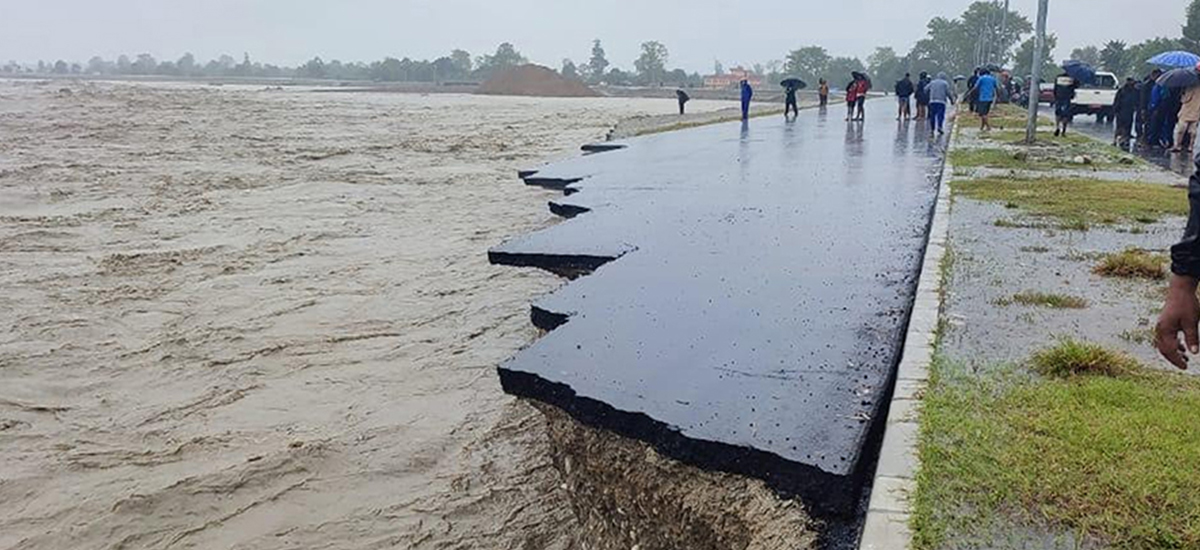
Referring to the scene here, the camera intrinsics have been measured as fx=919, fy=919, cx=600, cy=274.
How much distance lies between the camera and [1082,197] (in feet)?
30.9

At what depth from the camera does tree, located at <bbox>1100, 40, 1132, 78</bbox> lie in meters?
60.2

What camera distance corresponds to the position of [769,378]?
415cm

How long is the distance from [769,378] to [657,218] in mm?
4434

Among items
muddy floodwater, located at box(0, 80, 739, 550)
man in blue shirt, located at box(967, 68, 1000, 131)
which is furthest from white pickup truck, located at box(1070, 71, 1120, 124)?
muddy floodwater, located at box(0, 80, 739, 550)

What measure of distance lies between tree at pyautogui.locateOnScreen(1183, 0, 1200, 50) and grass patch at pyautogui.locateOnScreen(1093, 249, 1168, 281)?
5907 centimetres

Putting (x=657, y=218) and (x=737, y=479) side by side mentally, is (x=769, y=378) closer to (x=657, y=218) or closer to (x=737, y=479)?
(x=737, y=479)

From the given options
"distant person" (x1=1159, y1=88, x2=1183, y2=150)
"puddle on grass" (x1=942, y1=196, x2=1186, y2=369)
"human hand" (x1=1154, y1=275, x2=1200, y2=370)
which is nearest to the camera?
"human hand" (x1=1154, y1=275, x2=1200, y2=370)

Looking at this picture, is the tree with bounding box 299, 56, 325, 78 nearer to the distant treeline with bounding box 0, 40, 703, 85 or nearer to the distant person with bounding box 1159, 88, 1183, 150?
the distant treeline with bounding box 0, 40, 703, 85

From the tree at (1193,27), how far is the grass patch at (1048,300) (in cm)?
6021

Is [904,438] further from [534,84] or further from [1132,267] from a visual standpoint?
[534,84]

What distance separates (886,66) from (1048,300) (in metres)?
107

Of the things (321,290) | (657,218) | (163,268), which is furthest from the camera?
(163,268)

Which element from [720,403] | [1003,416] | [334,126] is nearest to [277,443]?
[720,403]

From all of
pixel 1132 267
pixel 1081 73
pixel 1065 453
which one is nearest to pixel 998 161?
pixel 1132 267
